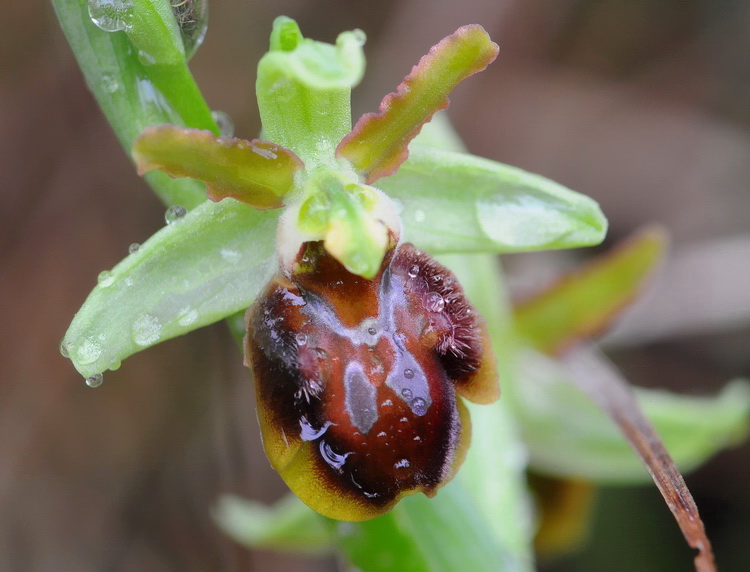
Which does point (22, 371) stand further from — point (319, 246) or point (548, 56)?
point (548, 56)

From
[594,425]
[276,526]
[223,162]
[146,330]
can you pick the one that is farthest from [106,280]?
[594,425]

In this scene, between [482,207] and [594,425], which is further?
[594,425]

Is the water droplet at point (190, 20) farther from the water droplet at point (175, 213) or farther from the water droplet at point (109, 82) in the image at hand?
the water droplet at point (175, 213)

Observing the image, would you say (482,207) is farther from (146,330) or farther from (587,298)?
(587,298)

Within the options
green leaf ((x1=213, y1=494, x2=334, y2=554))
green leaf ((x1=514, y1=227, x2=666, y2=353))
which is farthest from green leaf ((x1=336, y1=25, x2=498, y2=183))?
green leaf ((x1=213, y1=494, x2=334, y2=554))

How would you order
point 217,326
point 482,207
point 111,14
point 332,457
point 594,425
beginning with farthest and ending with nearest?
point 217,326 → point 594,425 → point 482,207 → point 111,14 → point 332,457

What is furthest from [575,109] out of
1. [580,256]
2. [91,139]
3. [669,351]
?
[91,139]

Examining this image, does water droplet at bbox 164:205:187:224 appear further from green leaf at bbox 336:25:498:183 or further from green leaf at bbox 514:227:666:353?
green leaf at bbox 514:227:666:353
